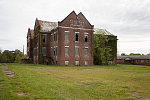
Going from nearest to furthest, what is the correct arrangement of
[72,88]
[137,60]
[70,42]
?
[72,88], [70,42], [137,60]

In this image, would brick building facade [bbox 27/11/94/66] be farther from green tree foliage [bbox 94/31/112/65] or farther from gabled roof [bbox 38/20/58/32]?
green tree foliage [bbox 94/31/112/65]

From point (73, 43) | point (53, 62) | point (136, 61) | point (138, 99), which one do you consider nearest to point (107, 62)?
point (73, 43)

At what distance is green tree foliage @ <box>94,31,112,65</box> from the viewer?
127 feet

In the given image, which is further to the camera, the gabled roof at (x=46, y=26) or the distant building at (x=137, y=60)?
the distant building at (x=137, y=60)

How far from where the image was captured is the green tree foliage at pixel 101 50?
127 ft

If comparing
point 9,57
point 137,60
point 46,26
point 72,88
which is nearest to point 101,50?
point 46,26

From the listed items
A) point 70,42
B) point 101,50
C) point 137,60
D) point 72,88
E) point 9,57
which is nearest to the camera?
point 72,88

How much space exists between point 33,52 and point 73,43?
18053 millimetres

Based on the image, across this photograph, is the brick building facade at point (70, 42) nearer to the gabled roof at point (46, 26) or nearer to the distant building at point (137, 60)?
the gabled roof at point (46, 26)

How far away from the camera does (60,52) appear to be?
34.3m

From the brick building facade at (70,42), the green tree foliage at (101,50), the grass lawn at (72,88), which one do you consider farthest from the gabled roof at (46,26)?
the grass lawn at (72,88)

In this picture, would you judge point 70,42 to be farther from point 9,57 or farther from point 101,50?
point 9,57

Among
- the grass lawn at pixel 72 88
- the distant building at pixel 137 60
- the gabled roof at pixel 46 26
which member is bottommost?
the grass lawn at pixel 72 88

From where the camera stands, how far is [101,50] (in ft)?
127
